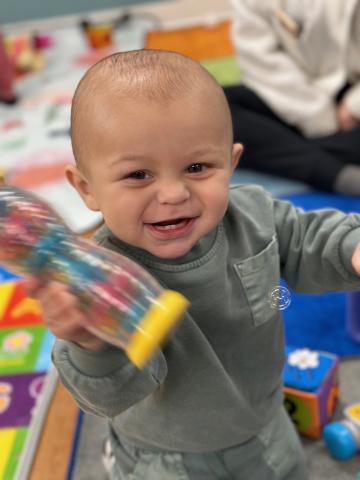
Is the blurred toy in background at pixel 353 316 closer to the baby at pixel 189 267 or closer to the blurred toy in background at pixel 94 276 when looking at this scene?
the baby at pixel 189 267

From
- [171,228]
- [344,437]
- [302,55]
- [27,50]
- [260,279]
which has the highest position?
[171,228]

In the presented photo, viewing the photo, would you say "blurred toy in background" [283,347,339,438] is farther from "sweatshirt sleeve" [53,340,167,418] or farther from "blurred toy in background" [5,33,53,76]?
"blurred toy in background" [5,33,53,76]

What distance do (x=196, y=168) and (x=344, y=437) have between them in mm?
503

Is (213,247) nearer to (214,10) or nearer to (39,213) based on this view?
(39,213)

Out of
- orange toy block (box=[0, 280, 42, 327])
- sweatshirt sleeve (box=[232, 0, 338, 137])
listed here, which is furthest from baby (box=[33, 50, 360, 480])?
sweatshirt sleeve (box=[232, 0, 338, 137])

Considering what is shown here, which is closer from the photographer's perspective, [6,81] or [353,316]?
[353,316]

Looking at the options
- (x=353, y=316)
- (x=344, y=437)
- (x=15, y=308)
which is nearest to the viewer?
(x=344, y=437)

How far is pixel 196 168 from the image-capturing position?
49 cm

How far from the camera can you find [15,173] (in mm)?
1570

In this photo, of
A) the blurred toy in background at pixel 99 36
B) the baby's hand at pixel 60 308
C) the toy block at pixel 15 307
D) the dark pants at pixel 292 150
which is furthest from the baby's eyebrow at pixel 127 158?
the blurred toy in background at pixel 99 36

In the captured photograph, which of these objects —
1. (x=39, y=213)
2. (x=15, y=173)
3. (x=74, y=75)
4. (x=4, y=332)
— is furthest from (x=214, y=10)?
(x=39, y=213)

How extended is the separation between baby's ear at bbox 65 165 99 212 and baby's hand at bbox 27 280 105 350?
0.13 meters

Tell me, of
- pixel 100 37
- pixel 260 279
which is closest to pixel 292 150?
pixel 260 279

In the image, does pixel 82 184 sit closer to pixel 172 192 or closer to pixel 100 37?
pixel 172 192
